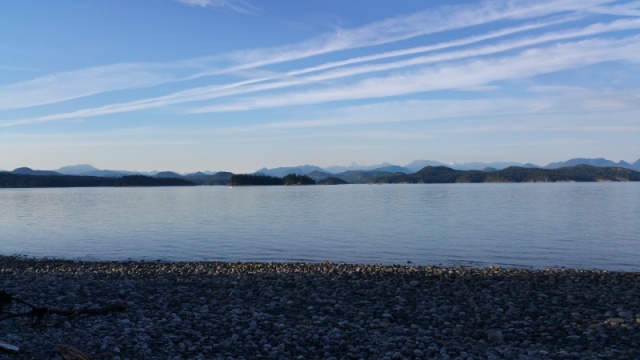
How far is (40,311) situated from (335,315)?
7100 mm

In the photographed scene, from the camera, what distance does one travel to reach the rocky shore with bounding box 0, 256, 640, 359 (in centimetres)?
1026

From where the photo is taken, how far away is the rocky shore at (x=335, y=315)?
10.3m

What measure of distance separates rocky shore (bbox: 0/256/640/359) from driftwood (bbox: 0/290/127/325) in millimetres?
167

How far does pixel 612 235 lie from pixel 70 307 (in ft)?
115

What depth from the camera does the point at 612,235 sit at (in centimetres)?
3631

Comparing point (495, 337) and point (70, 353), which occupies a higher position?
point (70, 353)

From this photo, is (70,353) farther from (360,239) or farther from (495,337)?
(360,239)

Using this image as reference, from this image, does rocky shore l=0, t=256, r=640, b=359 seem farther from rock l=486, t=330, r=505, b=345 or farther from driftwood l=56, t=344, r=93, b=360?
driftwood l=56, t=344, r=93, b=360

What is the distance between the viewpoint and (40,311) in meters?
12.3

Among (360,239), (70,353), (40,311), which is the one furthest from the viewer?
(360,239)

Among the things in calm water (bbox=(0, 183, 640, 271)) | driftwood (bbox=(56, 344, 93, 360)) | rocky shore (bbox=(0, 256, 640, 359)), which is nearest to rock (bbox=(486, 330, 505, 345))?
rocky shore (bbox=(0, 256, 640, 359))

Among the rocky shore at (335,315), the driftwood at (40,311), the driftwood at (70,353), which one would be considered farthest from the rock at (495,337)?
the driftwood at (40,311)

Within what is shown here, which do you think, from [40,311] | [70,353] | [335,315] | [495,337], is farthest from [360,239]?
[70,353]

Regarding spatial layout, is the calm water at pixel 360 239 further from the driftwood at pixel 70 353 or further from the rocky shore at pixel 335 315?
the driftwood at pixel 70 353
